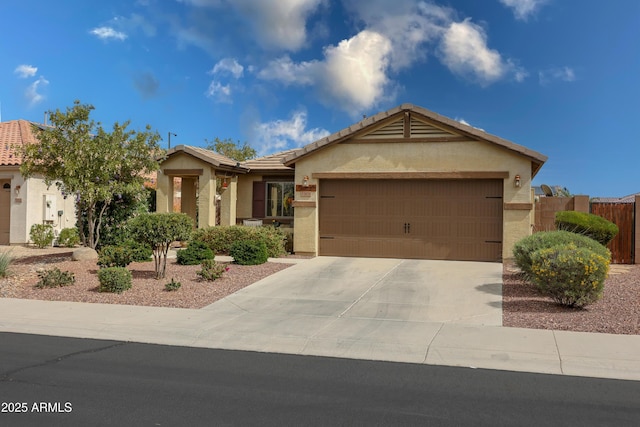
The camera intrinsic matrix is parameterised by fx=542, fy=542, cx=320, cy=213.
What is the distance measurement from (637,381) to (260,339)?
15.5 feet

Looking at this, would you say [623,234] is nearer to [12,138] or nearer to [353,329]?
[353,329]

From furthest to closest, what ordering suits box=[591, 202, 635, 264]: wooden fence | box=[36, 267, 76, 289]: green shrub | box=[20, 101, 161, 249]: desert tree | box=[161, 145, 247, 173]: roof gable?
box=[161, 145, 247, 173]: roof gable → box=[591, 202, 635, 264]: wooden fence → box=[20, 101, 161, 249]: desert tree → box=[36, 267, 76, 289]: green shrub

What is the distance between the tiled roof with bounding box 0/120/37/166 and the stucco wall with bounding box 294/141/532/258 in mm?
11178

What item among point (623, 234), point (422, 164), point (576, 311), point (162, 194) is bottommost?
point (576, 311)

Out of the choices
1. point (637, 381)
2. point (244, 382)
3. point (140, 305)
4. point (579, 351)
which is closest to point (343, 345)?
point (244, 382)

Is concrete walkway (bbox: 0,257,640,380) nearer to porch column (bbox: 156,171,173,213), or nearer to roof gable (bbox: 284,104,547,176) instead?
roof gable (bbox: 284,104,547,176)

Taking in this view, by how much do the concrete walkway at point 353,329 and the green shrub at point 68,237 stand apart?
10350 mm

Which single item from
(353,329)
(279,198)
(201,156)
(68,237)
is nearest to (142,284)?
(353,329)

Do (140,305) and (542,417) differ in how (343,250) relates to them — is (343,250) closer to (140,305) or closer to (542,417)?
(140,305)

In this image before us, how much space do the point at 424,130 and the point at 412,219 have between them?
267 centimetres

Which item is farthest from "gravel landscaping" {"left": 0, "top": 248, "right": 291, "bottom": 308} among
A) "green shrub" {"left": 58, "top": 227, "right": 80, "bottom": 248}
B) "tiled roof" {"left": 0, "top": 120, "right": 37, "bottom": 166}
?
"tiled roof" {"left": 0, "top": 120, "right": 37, "bottom": 166}

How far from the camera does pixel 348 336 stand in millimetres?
7914

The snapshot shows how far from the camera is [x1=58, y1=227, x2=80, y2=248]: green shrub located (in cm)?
2034

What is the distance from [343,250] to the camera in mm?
16828
